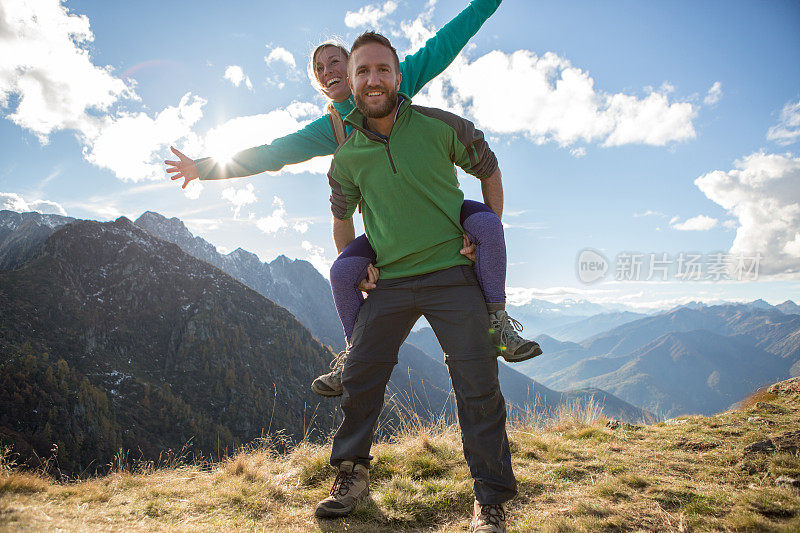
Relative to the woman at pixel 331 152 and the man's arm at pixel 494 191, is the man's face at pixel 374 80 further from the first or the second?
the man's arm at pixel 494 191

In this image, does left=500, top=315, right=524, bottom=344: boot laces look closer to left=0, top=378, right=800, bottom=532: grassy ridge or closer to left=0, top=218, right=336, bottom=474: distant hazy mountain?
left=0, top=378, right=800, bottom=532: grassy ridge

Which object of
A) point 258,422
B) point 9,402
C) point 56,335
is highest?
point 56,335

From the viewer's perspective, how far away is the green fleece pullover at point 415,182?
9.46 ft

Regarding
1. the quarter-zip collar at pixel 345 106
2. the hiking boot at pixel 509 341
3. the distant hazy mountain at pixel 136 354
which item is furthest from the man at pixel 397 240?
the distant hazy mountain at pixel 136 354

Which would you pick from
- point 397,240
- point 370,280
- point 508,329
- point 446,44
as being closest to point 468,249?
point 397,240

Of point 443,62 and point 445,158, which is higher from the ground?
point 443,62

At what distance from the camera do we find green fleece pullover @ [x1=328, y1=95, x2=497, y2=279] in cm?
288

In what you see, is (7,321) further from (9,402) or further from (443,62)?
(443,62)

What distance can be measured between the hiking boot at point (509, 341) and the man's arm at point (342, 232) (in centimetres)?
134

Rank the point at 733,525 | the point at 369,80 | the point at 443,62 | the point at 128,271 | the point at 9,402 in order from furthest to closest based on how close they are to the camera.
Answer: the point at 128,271 → the point at 9,402 → the point at 443,62 → the point at 369,80 → the point at 733,525

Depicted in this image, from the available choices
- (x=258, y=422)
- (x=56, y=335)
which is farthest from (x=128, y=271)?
(x=258, y=422)

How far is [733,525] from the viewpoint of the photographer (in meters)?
2.29

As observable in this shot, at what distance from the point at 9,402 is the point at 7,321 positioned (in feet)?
90.7

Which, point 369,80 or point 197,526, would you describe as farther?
point 369,80
